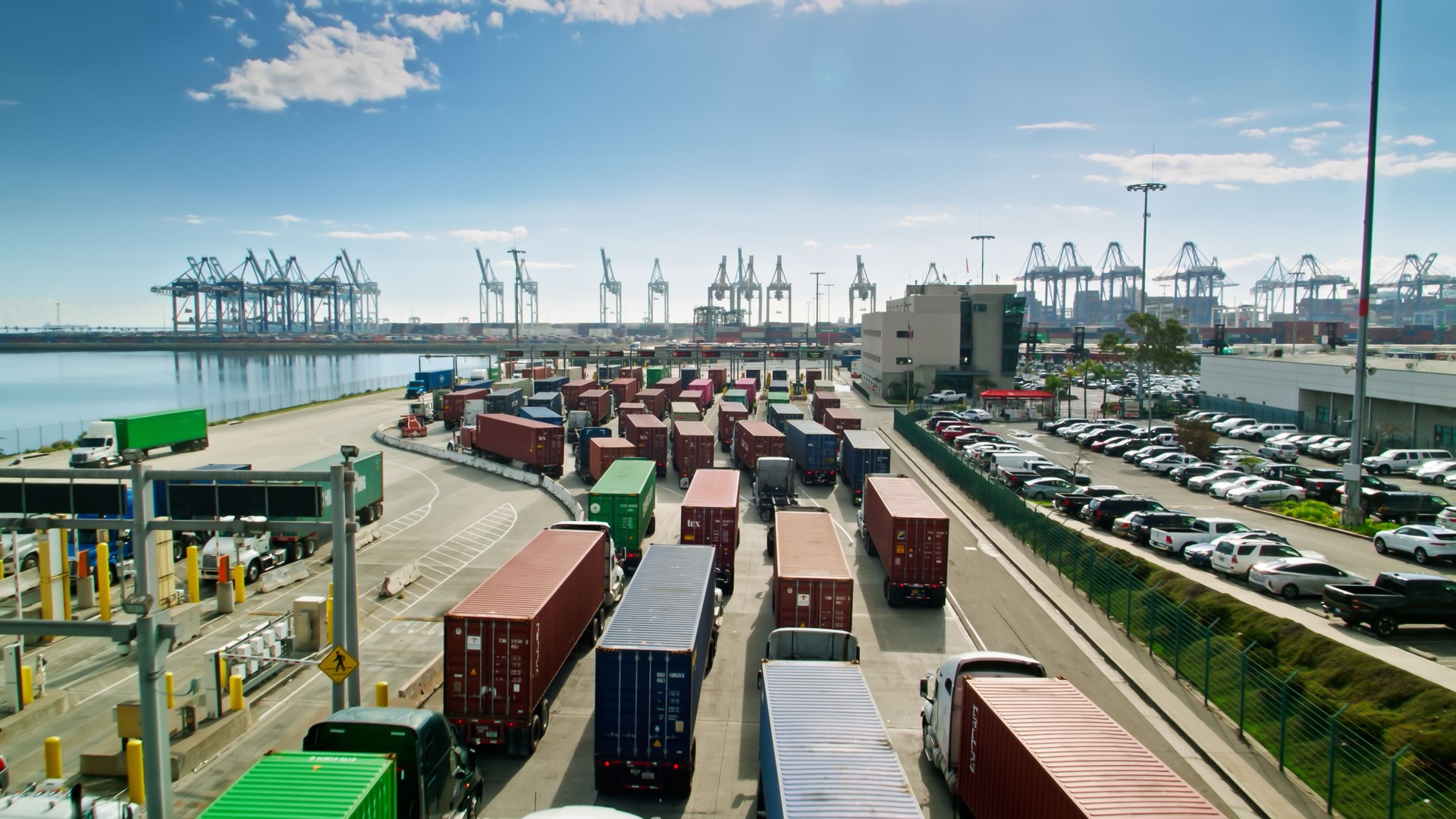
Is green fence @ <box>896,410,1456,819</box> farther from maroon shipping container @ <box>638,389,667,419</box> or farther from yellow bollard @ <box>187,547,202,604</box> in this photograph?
maroon shipping container @ <box>638,389,667,419</box>

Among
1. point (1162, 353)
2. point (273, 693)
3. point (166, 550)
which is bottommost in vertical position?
point (273, 693)

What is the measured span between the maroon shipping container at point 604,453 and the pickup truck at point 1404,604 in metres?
23.6

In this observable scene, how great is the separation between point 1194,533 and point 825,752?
62.2ft

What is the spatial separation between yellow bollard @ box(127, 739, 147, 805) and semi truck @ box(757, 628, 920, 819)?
8172mm

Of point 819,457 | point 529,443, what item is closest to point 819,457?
point 819,457

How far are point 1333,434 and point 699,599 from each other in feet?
154

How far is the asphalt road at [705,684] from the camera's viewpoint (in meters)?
11.8

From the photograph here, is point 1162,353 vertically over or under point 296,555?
over

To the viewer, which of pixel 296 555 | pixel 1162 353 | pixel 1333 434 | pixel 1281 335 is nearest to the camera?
pixel 296 555

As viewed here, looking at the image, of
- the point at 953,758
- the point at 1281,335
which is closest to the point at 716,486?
the point at 953,758

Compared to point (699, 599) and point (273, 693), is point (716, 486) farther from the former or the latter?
point (273, 693)

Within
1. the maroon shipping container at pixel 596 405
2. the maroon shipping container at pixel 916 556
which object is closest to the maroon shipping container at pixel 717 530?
the maroon shipping container at pixel 916 556

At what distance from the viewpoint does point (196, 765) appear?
40.2 feet

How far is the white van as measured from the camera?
3551cm
